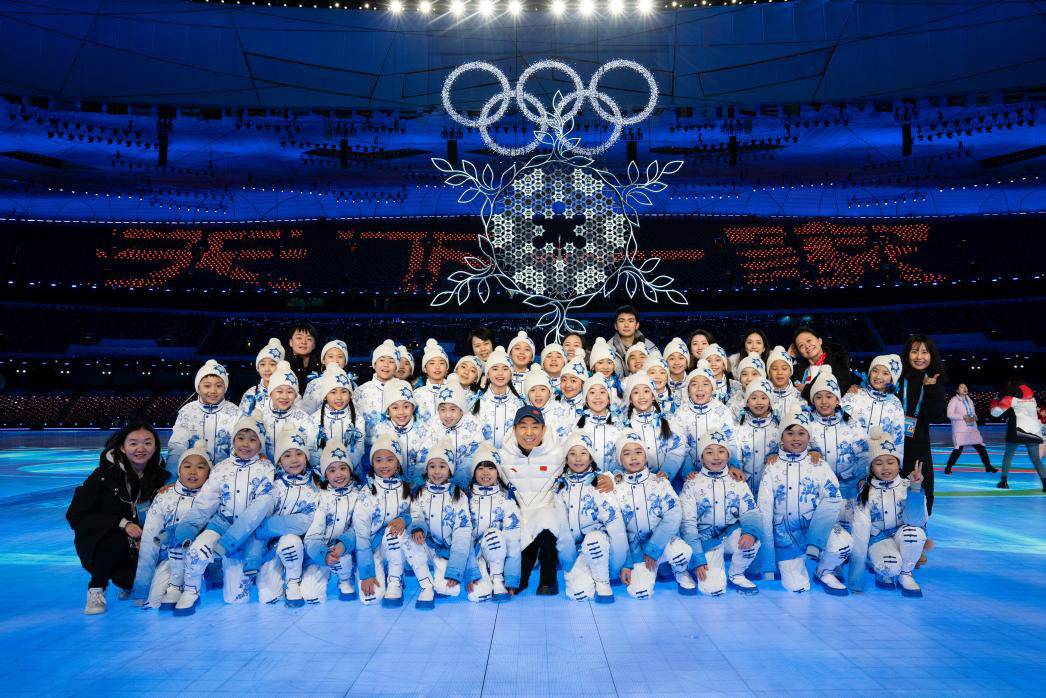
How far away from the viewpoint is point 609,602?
16.1 ft

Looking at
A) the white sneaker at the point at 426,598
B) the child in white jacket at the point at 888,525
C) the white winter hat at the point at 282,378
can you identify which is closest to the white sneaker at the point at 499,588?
the white sneaker at the point at 426,598

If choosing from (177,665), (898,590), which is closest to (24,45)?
(177,665)

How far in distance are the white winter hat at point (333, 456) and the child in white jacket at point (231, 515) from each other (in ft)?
1.16

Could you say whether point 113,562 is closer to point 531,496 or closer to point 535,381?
point 531,496

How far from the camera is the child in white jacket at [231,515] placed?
4824 millimetres

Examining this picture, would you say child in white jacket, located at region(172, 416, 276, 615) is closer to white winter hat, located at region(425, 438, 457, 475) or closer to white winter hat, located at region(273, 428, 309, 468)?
white winter hat, located at region(273, 428, 309, 468)

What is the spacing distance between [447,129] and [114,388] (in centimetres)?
1566

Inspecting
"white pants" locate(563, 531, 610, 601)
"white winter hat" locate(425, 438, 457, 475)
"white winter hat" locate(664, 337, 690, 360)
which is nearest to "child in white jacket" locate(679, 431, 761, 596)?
"white pants" locate(563, 531, 610, 601)

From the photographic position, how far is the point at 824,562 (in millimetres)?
5195

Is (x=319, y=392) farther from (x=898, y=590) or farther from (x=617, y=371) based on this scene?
(x=898, y=590)

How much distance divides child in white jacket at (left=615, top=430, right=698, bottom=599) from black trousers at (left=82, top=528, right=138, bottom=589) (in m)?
3.41

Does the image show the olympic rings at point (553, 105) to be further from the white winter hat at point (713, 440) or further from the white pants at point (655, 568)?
the white pants at point (655, 568)

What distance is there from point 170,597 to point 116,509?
2.58ft

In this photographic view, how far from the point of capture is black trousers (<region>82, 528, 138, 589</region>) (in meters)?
4.88
